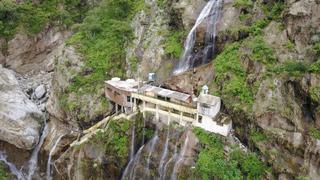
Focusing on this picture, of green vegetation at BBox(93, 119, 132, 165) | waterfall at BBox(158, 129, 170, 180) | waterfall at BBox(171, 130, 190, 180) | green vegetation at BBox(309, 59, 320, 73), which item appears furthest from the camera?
green vegetation at BBox(93, 119, 132, 165)

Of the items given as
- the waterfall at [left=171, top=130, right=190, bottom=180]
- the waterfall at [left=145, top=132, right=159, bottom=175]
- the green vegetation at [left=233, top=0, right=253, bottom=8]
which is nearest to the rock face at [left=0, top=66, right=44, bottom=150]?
the waterfall at [left=145, top=132, right=159, bottom=175]

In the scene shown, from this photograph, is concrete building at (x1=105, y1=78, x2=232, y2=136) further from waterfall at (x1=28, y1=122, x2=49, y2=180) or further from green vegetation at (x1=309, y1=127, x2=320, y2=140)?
waterfall at (x1=28, y1=122, x2=49, y2=180)

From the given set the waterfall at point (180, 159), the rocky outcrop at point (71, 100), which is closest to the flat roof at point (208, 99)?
the waterfall at point (180, 159)

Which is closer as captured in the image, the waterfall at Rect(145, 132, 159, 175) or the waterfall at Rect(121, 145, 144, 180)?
the waterfall at Rect(145, 132, 159, 175)

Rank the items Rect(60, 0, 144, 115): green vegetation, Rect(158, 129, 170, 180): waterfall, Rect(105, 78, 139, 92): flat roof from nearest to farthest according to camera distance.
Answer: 1. Rect(158, 129, 170, 180): waterfall
2. Rect(105, 78, 139, 92): flat roof
3. Rect(60, 0, 144, 115): green vegetation

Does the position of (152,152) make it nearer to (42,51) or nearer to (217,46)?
(217,46)

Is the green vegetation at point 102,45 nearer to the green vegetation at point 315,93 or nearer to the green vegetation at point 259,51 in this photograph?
the green vegetation at point 259,51

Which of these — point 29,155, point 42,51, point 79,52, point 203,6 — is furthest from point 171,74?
point 42,51
